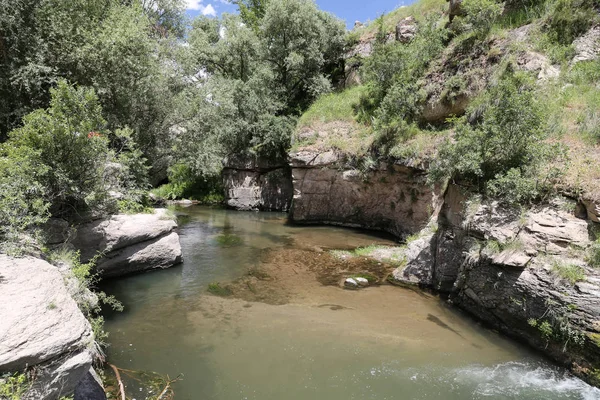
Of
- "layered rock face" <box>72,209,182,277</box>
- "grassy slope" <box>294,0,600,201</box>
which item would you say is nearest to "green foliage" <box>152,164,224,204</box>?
"grassy slope" <box>294,0,600,201</box>

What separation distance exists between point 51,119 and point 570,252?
1111 cm

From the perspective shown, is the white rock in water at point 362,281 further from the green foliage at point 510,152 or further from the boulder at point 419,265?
the green foliage at point 510,152

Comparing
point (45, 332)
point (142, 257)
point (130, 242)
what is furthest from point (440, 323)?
point (130, 242)

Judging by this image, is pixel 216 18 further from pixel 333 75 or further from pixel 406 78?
pixel 406 78

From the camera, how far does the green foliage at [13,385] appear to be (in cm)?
328

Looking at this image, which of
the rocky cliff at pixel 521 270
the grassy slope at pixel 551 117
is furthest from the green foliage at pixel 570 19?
the rocky cliff at pixel 521 270

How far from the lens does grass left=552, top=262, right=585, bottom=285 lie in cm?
602

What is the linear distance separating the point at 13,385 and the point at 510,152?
31.7ft

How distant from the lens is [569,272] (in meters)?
6.12

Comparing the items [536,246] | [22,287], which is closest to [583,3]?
[536,246]

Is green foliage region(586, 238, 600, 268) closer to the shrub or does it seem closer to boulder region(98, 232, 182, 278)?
the shrub

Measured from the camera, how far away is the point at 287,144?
75.1 feet

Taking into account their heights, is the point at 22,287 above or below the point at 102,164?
below

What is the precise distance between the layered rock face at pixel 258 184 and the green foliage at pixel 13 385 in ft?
68.5
